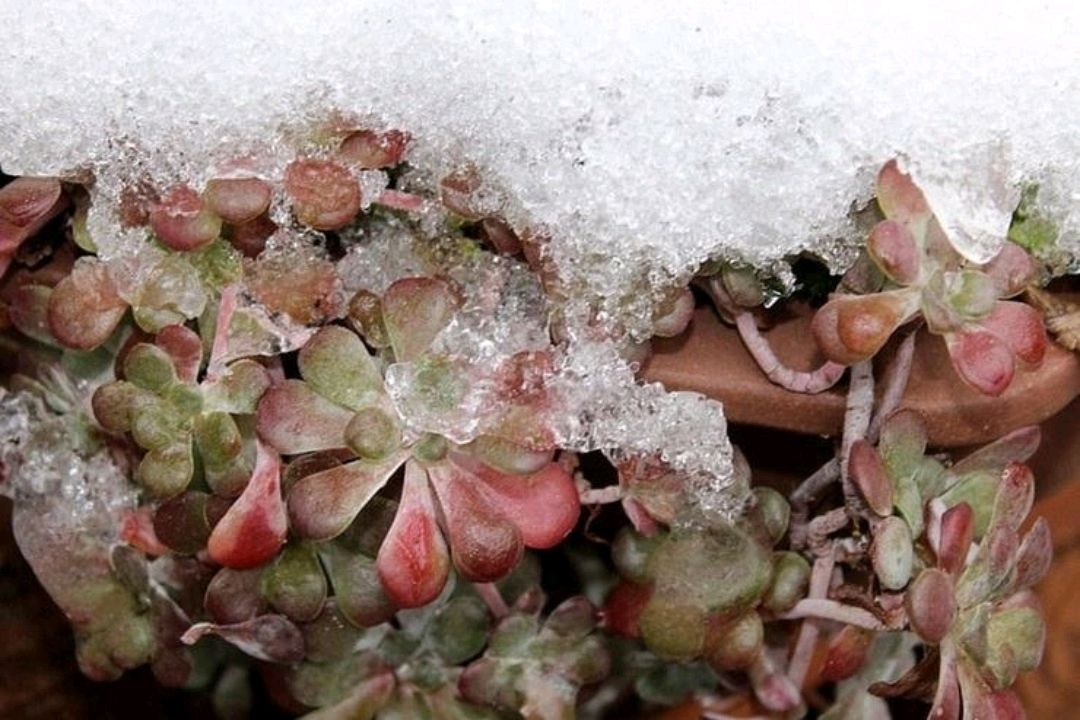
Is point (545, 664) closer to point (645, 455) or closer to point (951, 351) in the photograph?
point (645, 455)

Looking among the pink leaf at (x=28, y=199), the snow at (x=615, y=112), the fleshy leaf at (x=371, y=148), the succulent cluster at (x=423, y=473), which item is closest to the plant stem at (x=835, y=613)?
the succulent cluster at (x=423, y=473)

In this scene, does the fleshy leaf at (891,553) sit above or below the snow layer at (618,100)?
below

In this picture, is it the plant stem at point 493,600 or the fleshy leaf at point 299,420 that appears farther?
the plant stem at point 493,600

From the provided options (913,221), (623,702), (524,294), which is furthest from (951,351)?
(623,702)

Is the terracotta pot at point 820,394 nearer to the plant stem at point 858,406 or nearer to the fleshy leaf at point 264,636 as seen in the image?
the plant stem at point 858,406

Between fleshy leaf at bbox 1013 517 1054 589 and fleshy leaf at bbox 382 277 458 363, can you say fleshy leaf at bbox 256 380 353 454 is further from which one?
fleshy leaf at bbox 1013 517 1054 589

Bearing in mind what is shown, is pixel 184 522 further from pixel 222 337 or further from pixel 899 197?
pixel 899 197
